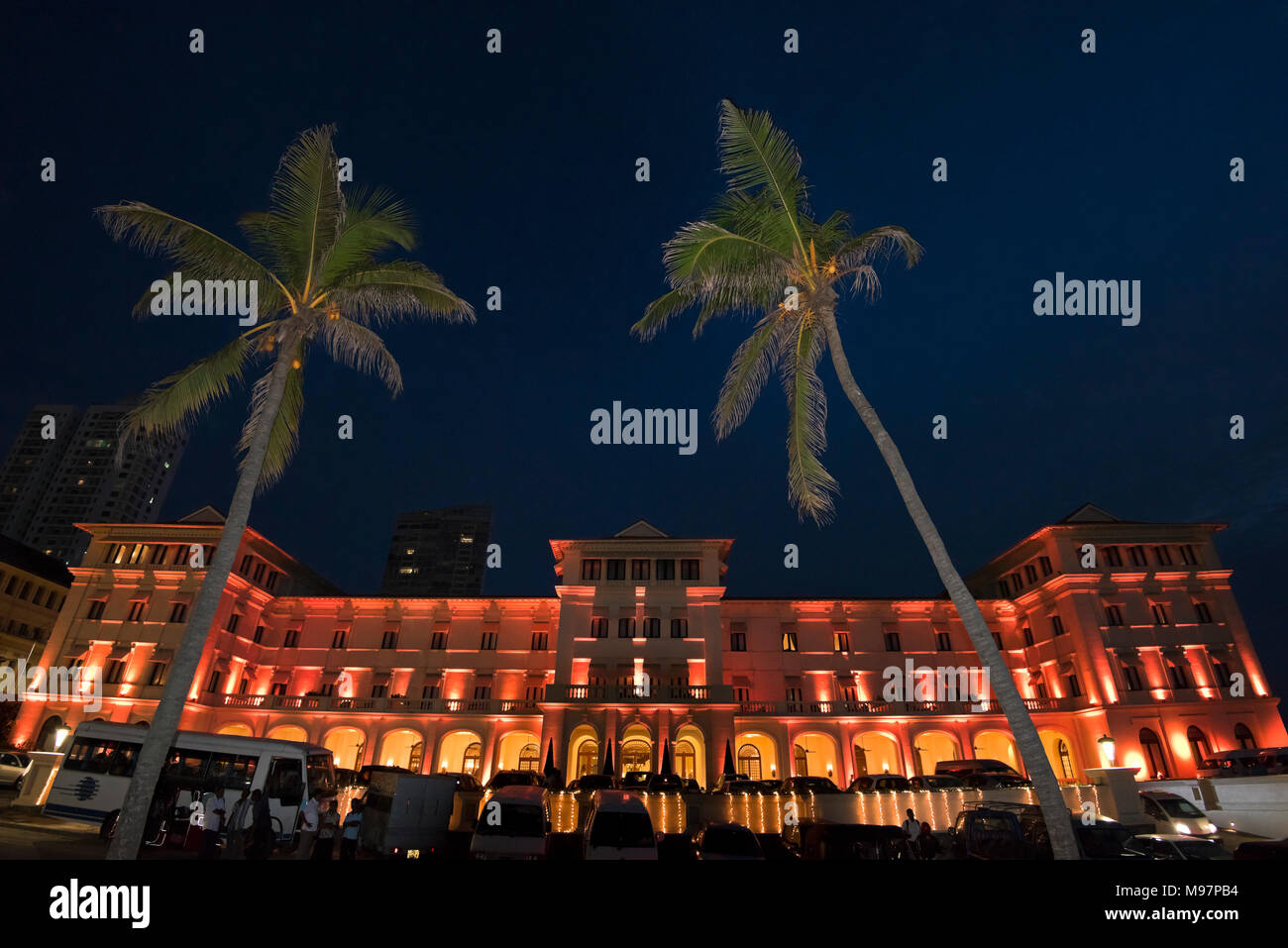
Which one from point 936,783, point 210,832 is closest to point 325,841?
point 210,832

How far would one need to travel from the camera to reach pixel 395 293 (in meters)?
15.7

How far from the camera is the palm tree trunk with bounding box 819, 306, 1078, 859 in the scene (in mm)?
10109

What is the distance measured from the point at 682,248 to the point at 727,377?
145 inches

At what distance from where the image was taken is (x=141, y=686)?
39094mm

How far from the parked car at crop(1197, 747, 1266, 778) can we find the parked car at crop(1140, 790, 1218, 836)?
20.1ft

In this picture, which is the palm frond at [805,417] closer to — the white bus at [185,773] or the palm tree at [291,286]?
the palm tree at [291,286]

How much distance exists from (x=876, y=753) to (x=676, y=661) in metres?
15.5

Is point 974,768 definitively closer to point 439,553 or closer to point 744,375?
point 744,375

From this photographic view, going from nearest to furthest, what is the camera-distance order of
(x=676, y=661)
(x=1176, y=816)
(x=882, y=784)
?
(x=1176, y=816) → (x=882, y=784) → (x=676, y=661)

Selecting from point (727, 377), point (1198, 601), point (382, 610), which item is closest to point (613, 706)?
point (382, 610)


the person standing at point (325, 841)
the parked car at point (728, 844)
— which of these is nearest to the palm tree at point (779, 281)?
the parked car at point (728, 844)

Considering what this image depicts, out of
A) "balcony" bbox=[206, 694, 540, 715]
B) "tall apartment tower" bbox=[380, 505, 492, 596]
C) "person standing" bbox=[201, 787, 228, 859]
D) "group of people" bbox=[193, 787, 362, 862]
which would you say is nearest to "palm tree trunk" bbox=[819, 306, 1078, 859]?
"group of people" bbox=[193, 787, 362, 862]

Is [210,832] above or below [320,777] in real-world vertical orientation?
below

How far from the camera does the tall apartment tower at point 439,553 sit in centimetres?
12788
